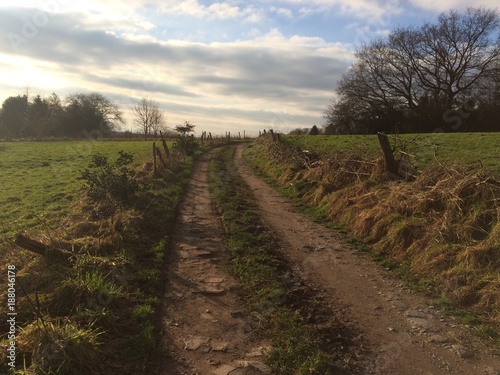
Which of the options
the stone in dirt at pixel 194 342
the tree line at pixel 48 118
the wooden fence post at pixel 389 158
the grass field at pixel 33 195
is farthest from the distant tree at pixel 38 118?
the stone in dirt at pixel 194 342

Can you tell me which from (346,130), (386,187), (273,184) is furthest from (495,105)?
(386,187)

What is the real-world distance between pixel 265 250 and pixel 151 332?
3.31 meters

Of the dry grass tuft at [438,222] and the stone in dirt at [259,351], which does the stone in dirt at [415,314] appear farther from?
the stone in dirt at [259,351]

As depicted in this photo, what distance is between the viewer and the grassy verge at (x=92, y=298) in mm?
3840

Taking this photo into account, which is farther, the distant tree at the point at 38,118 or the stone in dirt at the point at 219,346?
the distant tree at the point at 38,118

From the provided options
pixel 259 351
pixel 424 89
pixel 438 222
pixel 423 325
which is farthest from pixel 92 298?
pixel 424 89

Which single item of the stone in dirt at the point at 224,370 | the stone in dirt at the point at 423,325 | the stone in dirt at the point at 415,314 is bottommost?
the stone in dirt at the point at 224,370

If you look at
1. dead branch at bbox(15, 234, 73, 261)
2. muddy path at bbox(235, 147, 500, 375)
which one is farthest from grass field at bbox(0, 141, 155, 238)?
muddy path at bbox(235, 147, 500, 375)

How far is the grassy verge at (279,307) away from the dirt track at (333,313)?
0.23 meters

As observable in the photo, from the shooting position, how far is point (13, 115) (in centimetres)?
6775

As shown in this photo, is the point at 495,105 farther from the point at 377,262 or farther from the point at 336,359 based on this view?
the point at 336,359

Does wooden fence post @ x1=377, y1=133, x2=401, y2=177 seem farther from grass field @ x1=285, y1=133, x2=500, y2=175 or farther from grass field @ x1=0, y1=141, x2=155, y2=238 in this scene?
grass field @ x1=0, y1=141, x2=155, y2=238

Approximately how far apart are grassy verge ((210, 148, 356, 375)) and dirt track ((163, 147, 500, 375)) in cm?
23

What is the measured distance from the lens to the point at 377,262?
23.2 feet
